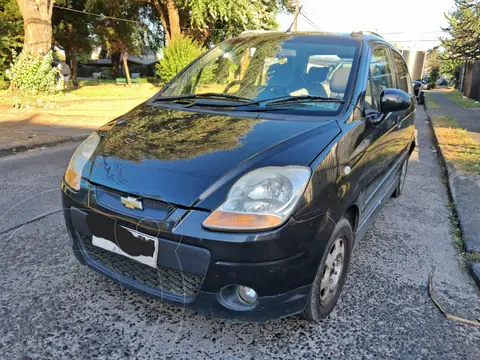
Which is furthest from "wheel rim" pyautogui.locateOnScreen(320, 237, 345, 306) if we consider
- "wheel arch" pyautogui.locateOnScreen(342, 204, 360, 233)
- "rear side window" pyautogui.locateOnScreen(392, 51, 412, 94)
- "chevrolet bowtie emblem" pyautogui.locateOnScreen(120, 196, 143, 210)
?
"rear side window" pyautogui.locateOnScreen(392, 51, 412, 94)

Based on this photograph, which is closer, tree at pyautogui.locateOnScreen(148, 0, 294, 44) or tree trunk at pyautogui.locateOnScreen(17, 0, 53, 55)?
tree trunk at pyautogui.locateOnScreen(17, 0, 53, 55)

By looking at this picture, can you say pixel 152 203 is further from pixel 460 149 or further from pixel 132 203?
pixel 460 149

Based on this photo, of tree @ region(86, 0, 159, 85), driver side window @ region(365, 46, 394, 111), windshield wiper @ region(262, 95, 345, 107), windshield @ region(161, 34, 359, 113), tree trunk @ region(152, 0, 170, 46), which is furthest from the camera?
tree @ region(86, 0, 159, 85)

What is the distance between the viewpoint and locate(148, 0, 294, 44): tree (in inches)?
706

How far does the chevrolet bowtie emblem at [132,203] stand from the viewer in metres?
2.02

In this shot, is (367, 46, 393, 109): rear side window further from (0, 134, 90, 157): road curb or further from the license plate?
(0, 134, 90, 157): road curb

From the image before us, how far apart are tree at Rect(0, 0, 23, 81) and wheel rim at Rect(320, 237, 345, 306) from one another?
22.2 m

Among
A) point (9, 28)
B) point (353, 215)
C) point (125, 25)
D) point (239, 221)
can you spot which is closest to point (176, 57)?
point (9, 28)

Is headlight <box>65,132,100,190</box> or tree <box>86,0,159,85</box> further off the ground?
tree <box>86,0,159,85</box>

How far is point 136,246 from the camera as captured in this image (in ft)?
6.74

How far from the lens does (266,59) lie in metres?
3.29

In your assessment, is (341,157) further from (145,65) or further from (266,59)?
(145,65)

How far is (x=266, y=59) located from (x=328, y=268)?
1.84 m

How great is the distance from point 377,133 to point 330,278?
1.21m
